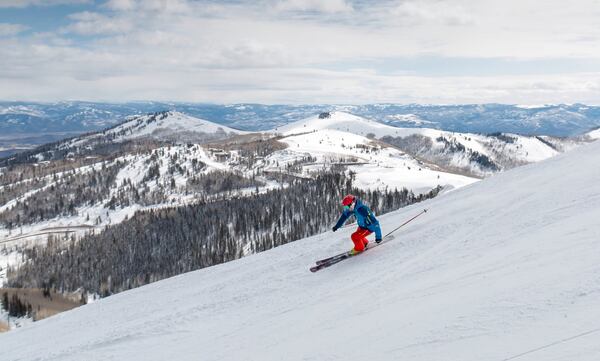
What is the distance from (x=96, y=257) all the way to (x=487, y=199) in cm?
19253

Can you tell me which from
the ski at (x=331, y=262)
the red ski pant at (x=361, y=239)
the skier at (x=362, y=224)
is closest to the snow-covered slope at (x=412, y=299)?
the ski at (x=331, y=262)

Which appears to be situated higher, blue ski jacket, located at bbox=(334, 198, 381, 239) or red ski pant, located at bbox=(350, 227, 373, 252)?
blue ski jacket, located at bbox=(334, 198, 381, 239)

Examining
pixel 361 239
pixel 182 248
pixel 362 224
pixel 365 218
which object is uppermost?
pixel 365 218

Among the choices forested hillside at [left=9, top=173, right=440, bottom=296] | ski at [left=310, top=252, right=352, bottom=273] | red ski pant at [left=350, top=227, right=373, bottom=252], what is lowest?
forested hillside at [left=9, top=173, right=440, bottom=296]

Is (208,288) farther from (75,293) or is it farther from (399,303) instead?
(75,293)

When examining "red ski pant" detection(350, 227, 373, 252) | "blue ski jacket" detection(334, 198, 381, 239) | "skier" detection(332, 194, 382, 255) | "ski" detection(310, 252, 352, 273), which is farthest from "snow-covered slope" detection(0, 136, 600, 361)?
"blue ski jacket" detection(334, 198, 381, 239)

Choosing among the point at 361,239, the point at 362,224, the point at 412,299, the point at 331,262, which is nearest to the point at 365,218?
the point at 362,224

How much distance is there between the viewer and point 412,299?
13.0 meters

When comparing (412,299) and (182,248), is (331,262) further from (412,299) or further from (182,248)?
(182,248)

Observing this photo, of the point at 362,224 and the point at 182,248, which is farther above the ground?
the point at 362,224

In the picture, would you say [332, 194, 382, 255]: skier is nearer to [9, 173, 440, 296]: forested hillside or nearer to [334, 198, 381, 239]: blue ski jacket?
[334, 198, 381, 239]: blue ski jacket

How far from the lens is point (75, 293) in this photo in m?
164

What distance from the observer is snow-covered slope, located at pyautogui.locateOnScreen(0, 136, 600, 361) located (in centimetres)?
966

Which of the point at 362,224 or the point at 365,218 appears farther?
the point at 362,224
